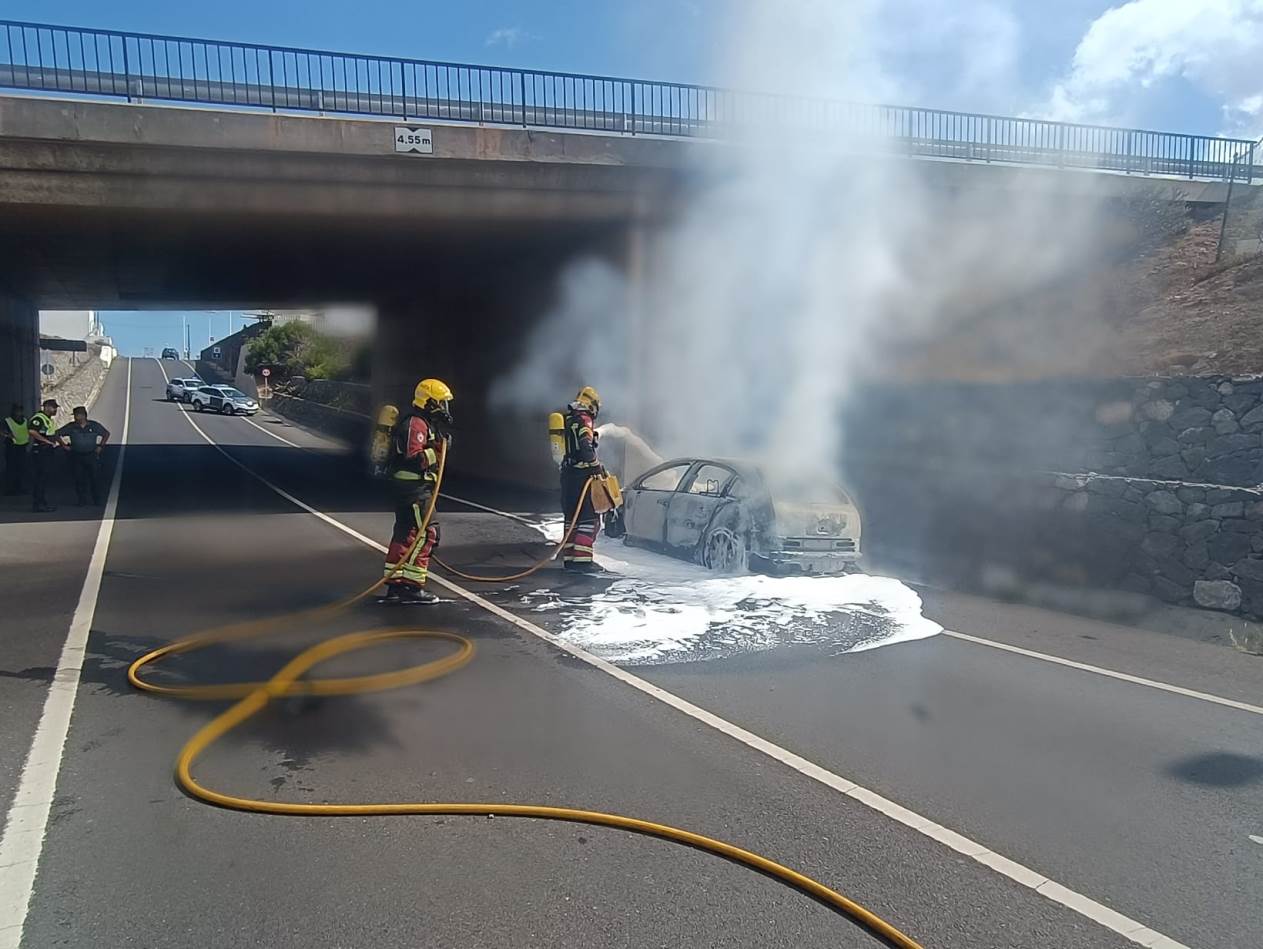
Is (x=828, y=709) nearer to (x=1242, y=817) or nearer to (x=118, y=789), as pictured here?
(x=1242, y=817)

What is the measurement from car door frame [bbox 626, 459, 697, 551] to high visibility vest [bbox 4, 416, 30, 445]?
Answer: 10.1m

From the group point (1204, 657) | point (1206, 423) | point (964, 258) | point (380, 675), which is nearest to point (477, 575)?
point (380, 675)

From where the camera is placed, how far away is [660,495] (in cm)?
1057

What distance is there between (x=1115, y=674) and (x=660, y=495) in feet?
17.5

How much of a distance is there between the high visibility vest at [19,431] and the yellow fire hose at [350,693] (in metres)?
9.44

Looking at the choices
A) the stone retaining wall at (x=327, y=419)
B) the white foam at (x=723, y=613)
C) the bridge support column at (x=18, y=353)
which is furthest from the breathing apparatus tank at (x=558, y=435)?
the stone retaining wall at (x=327, y=419)

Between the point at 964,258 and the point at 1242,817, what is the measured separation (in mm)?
13304

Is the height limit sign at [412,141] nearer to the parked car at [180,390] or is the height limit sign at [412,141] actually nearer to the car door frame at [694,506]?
the car door frame at [694,506]

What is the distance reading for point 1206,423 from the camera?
953 cm

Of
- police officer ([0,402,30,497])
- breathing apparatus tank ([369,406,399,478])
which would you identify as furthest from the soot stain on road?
police officer ([0,402,30,497])

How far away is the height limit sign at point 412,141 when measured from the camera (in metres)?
13.4

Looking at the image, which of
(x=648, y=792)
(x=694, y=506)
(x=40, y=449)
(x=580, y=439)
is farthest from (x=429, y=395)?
(x=40, y=449)

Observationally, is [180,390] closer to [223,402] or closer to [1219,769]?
[223,402]

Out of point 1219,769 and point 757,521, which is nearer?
point 1219,769
